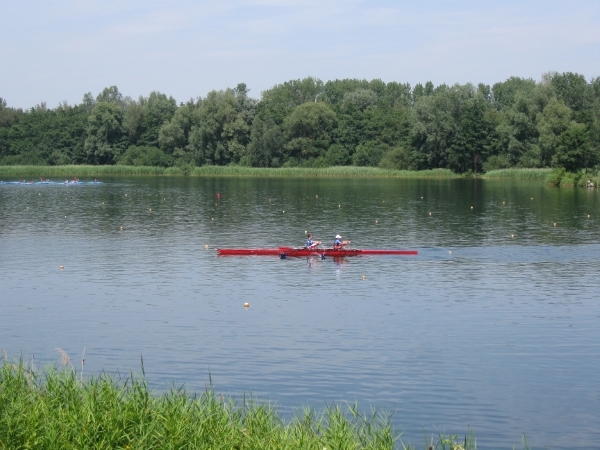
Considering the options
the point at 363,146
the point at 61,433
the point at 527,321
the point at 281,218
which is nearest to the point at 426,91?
the point at 363,146

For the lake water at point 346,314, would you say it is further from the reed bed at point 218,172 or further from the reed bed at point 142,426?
the reed bed at point 218,172

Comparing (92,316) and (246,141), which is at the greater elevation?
(246,141)

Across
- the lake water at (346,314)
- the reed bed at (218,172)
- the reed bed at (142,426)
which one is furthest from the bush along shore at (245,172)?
the reed bed at (142,426)

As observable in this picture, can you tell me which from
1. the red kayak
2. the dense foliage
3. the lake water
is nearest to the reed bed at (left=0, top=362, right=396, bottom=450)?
the lake water

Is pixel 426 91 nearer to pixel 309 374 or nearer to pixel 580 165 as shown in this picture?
pixel 580 165

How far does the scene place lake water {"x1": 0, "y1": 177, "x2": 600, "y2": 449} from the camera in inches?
667

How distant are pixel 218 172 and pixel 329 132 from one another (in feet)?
63.2

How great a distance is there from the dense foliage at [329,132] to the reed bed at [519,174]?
84.7 inches

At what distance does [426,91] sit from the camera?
602 ft

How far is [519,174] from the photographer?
103 m

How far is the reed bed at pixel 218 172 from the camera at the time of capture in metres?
111

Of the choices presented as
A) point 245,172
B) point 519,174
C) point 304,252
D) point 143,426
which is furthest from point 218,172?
point 143,426

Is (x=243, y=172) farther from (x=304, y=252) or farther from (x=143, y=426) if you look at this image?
(x=143, y=426)

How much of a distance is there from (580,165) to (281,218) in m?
51.9
